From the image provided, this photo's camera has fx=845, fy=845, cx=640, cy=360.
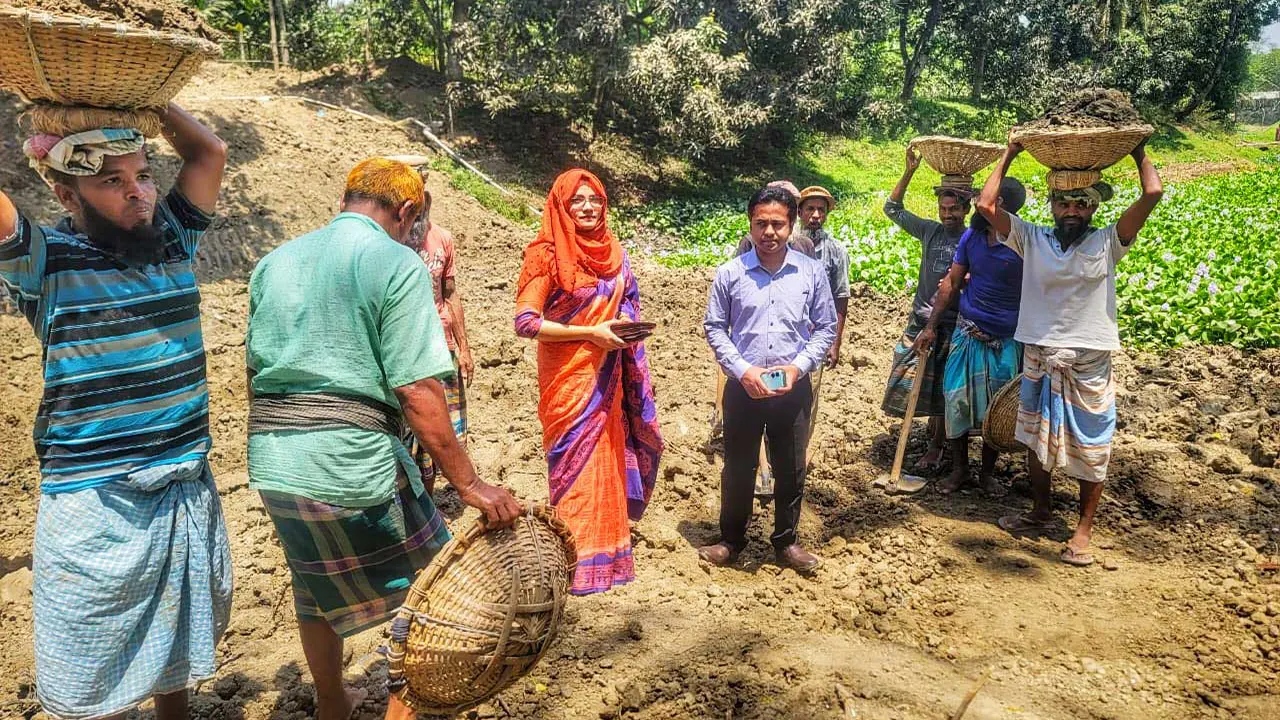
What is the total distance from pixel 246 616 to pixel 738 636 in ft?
7.41

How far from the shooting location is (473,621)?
2.32m

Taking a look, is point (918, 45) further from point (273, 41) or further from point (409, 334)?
point (409, 334)

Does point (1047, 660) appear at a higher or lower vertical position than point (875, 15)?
lower

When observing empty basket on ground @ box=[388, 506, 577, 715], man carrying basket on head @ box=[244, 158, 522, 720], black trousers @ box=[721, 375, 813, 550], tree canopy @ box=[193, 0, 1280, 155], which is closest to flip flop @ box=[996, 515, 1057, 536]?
black trousers @ box=[721, 375, 813, 550]

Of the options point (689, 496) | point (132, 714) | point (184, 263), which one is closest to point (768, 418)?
point (689, 496)

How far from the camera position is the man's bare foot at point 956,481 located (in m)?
5.37

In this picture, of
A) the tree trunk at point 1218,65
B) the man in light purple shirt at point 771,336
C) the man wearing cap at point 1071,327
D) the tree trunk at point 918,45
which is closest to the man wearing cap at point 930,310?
the man wearing cap at point 1071,327

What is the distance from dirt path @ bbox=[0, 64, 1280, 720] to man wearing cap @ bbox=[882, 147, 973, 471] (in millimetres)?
550

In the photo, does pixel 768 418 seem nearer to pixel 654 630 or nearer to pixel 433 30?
pixel 654 630

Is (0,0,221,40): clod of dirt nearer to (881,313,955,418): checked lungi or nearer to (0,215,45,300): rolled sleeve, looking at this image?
(0,215,45,300): rolled sleeve

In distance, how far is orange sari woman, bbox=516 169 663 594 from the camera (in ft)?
12.2

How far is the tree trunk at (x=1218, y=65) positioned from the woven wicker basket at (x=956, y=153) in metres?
36.4

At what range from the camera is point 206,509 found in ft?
8.53

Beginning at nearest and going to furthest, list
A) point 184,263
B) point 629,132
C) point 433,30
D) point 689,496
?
point 184,263 < point 689,496 < point 433,30 < point 629,132
